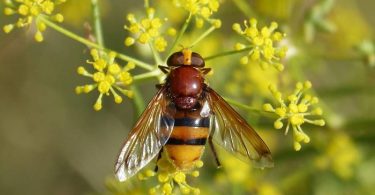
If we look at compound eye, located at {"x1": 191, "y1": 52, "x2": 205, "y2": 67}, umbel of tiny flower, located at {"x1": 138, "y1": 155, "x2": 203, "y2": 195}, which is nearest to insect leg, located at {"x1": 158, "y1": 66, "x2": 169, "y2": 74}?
compound eye, located at {"x1": 191, "y1": 52, "x2": 205, "y2": 67}

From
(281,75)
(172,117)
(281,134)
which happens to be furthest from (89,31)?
(281,134)

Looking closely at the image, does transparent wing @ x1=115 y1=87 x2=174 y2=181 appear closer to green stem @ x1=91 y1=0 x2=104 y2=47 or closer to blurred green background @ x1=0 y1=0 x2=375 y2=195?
green stem @ x1=91 y1=0 x2=104 y2=47

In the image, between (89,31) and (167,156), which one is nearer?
(167,156)

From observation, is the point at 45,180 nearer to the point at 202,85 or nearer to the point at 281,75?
the point at 281,75

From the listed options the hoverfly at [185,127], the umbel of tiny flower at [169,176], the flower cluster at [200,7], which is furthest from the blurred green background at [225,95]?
the hoverfly at [185,127]

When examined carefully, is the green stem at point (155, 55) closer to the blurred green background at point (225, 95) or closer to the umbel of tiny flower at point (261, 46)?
the umbel of tiny flower at point (261, 46)

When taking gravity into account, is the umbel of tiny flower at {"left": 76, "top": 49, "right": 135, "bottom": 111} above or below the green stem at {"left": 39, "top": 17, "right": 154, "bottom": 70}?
below

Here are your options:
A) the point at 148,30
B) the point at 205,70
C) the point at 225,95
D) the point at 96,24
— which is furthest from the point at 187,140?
the point at 225,95
